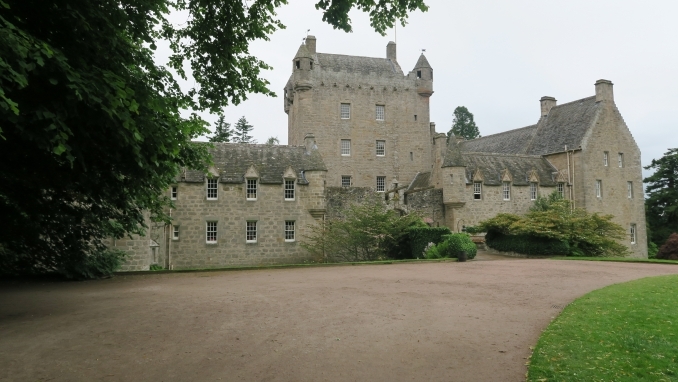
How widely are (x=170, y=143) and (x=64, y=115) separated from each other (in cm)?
217

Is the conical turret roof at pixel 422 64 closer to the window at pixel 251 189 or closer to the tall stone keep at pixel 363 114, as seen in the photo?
the tall stone keep at pixel 363 114

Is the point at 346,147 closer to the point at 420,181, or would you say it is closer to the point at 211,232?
the point at 420,181

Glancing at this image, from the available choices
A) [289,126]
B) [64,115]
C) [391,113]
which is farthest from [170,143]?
[289,126]

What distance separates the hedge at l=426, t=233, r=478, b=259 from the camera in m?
25.1

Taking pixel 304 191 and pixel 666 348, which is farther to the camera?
pixel 304 191

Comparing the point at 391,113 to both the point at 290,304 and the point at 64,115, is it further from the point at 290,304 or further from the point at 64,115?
the point at 64,115

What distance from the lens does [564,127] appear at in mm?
41656

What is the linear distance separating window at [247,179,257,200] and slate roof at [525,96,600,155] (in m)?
24.7

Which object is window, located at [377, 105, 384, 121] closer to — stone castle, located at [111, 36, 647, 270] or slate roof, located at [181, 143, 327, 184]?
stone castle, located at [111, 36, 647, 270]

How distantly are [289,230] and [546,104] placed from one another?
27860 mm

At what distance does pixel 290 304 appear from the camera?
1145cm

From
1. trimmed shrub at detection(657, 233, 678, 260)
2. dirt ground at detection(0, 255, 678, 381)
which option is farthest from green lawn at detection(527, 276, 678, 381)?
trimmed shrub at detection(657, 233, 678, 260)

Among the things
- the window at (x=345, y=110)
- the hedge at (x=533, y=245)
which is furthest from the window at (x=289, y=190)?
the hedge at (x=533, y=245)

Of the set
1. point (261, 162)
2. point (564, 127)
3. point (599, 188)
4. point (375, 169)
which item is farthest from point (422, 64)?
point (261, 162)
